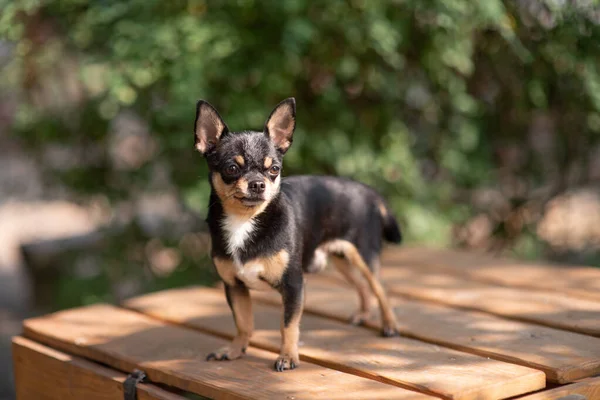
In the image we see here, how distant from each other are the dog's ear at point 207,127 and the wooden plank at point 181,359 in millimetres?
906

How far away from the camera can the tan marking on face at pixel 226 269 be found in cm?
338

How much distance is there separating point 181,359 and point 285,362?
0.53 m

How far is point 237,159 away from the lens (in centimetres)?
319

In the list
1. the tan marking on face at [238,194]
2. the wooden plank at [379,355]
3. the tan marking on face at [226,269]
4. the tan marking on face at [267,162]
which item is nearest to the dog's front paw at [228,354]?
the wooden plank at [379,355]

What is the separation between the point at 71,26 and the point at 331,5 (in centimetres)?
187

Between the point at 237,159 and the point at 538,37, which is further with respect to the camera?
the point at 538,37

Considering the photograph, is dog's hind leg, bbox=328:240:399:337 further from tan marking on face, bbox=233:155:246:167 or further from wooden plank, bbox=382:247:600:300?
wooden plank, bbox=382:247:600:300

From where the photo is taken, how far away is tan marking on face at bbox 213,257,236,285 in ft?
11.1

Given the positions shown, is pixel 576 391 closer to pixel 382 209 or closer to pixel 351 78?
pixel 382 209

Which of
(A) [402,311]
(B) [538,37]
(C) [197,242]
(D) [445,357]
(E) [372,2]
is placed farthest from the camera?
(C) [197,242]

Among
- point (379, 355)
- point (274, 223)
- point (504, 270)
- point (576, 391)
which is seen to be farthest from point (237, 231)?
point (504, 270)

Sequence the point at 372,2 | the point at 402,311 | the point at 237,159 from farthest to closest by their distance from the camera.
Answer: the point at 372,2
the point at 402,311
the point at 237,159

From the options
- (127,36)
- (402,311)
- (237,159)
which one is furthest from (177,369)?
Result: (127,36)

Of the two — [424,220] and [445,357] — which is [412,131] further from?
[445,357]
